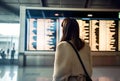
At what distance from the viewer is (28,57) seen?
1073 cm

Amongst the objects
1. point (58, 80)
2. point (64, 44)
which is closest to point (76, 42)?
point (64, 44)

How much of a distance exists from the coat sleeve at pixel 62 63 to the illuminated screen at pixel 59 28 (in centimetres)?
844

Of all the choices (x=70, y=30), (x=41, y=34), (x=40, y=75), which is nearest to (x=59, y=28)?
(x=41, y=34)

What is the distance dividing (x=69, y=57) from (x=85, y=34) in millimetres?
8830

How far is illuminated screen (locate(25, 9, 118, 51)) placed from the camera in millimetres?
10812

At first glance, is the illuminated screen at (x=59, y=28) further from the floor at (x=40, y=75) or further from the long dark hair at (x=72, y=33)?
the long dark hair at (x=72, y=33)

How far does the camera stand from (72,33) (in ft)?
7.94

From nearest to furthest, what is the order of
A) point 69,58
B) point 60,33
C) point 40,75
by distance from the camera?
point 69,58 → point 40,75 → point 60,33

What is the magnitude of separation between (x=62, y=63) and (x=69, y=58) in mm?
68

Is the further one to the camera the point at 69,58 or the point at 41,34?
the point at 41,34

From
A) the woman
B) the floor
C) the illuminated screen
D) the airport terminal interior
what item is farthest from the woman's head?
the illuminated screen

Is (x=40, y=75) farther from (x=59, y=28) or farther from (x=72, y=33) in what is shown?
(x=72, y=33)

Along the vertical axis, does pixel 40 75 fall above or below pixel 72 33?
below

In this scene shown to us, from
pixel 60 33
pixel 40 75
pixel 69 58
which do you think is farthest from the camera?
pixel 60 33
